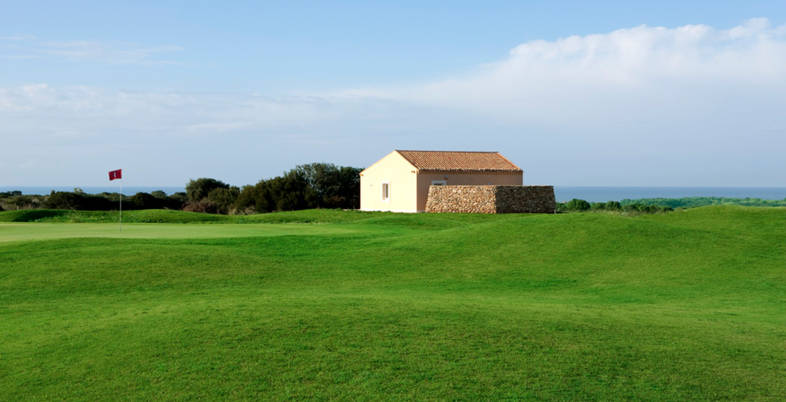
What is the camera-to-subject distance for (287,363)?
7.45 metres

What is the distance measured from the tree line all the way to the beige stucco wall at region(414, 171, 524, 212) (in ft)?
43.6

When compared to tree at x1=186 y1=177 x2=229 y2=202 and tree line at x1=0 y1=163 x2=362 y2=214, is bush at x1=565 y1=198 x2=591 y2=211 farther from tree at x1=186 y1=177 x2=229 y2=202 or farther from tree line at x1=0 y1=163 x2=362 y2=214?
tree at x1=186 y1=177 x2=229 y2=202

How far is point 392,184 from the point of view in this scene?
47.8 meters

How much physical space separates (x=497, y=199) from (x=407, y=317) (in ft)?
105

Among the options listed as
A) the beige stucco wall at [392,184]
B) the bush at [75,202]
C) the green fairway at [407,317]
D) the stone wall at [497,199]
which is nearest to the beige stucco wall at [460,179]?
the beige stucco wall at [392,184]

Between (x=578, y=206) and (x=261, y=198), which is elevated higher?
(x=261, y=198)

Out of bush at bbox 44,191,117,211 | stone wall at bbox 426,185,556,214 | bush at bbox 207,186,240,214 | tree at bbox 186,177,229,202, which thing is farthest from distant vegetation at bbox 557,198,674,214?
bush at bbox 44,191,117,211

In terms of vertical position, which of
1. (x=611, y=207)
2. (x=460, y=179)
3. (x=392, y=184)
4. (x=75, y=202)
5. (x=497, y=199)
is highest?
(x=460, y=179)

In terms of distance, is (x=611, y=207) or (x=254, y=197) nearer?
(x=611, y=207)

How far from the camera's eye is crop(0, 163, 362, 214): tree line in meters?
53.1

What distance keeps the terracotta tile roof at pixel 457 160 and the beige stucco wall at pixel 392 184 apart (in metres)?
0.78

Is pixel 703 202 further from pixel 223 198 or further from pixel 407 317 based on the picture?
pixel 407 317

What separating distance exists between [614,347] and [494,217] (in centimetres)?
2966

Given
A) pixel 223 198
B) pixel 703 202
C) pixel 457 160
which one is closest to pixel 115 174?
pixel 457 160
